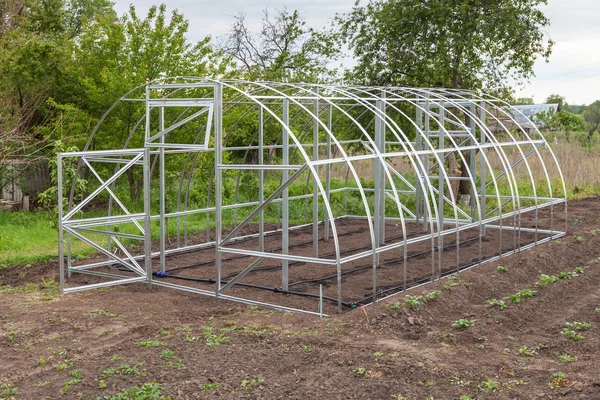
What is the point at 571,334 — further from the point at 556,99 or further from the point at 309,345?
the point at 556,99

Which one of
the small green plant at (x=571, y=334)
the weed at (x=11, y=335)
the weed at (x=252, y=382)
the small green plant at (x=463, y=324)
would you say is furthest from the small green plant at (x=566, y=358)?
the weed at (x=11, y=335)

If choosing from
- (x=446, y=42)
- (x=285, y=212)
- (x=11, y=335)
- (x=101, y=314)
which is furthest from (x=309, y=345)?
(x=446, y=42)

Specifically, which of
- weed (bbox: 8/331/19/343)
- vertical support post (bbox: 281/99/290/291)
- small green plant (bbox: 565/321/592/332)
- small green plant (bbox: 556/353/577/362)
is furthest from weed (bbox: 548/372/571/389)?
weed (bbox: 8/331/19/343)

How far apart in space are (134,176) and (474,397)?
16265 mm

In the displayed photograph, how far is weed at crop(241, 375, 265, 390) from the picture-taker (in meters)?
7.11

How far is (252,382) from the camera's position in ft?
23.6

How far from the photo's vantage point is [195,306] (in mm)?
10461

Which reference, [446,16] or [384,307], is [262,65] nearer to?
[446,16]

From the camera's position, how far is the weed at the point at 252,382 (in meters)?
7.11

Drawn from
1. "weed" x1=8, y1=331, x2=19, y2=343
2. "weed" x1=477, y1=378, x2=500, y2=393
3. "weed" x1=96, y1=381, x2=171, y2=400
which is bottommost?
"weed" x1=96, y1=381, x2=171, y2=400

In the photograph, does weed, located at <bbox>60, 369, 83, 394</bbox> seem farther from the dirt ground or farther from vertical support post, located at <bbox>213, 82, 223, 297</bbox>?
vertical support post, located at <bbox>213, 82, 223, 297</bbox>

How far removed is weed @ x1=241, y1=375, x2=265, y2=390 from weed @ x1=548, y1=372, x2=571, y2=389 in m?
2.75

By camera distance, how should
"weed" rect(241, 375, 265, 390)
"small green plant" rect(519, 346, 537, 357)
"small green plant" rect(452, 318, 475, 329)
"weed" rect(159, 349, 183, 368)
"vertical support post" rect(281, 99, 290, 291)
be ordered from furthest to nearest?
1. "vertical support post" rect(281, 99, 290, 291)
2. "small green plant" rect(452, 318, 475, 329)
3. "small green plant" rect(519, 346, 537, 357)
4. "weed" rect(159, 349, 183, 368)
5. "weed" rect(241, 375, 265, 390)

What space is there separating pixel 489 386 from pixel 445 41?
1520cm
